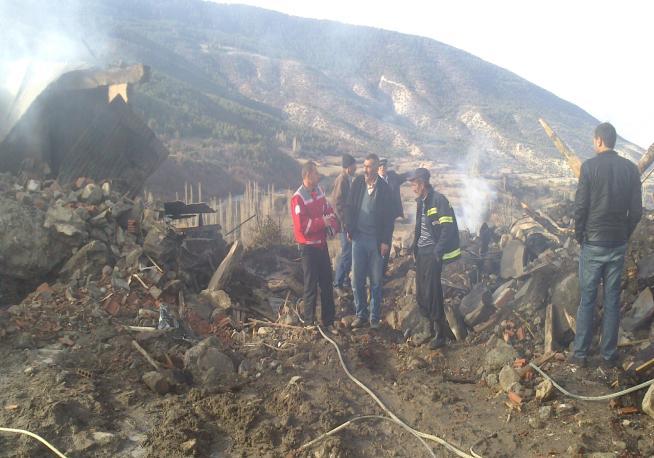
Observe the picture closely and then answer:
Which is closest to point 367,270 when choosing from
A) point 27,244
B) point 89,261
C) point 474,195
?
point 89,261

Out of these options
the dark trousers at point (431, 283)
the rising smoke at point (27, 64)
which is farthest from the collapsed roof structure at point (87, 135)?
the dark trousers at point (431, 283)

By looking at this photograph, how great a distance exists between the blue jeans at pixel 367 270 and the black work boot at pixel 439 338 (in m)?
0.77

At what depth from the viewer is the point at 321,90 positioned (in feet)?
157

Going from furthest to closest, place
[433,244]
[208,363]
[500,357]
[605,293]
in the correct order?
[433,244] < [500,357] < [208,363] < [605,293]

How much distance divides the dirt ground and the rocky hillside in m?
19.2

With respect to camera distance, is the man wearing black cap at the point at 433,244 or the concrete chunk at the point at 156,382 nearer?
the concrete chunk at the point at 156,382

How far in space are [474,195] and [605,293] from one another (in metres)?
14.2

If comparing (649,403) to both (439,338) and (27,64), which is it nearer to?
(439,338)

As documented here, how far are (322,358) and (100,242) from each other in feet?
10.9

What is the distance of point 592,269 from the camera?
4.25 metres

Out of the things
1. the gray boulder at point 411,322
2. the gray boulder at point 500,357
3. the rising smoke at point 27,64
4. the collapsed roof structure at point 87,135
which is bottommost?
the gray boulder at point 411,322

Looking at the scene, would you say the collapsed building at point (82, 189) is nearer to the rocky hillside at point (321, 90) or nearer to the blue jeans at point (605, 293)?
the blue jeans at point (605, 293)

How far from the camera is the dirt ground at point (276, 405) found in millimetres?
3324

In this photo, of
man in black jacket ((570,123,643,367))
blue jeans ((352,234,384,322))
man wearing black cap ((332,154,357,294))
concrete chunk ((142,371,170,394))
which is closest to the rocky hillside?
Result: man wearing black cap ((332,154,357,294))
